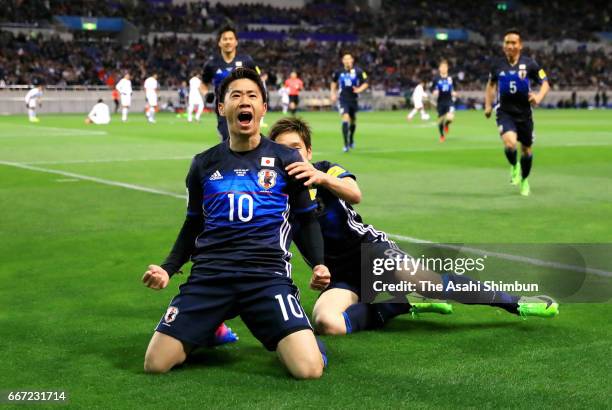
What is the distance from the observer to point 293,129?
236 inches

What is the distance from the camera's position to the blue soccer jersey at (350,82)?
2395 cm

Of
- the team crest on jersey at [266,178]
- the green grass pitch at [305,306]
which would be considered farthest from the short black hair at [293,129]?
the green grass pitch at [305,306]

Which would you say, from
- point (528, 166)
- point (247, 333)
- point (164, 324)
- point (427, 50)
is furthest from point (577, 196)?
point (427, 50)

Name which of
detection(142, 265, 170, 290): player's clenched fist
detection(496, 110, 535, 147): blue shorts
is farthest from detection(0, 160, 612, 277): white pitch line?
detection(496, 110, 535, 147): blue shorts

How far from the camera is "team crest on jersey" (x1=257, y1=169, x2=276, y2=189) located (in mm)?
5359

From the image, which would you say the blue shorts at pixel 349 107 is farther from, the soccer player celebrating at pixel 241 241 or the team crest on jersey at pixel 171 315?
the team crest on jersey at pixel 171 315

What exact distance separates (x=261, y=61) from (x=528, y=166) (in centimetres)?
5215

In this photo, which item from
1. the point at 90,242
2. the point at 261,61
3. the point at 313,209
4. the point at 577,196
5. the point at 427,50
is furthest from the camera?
the point at 427,50

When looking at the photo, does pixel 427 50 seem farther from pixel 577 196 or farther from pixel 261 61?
pixel 577 196

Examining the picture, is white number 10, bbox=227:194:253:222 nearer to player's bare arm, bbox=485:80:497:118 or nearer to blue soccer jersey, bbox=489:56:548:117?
blue soccer jersey, bbox=489:56:548:117

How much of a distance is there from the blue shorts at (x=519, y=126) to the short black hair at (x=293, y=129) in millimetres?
8697

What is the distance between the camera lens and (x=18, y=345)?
5.73 m

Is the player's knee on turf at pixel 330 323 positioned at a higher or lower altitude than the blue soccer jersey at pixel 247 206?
lower

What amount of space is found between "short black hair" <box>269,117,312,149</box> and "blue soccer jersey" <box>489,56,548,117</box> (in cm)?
879
